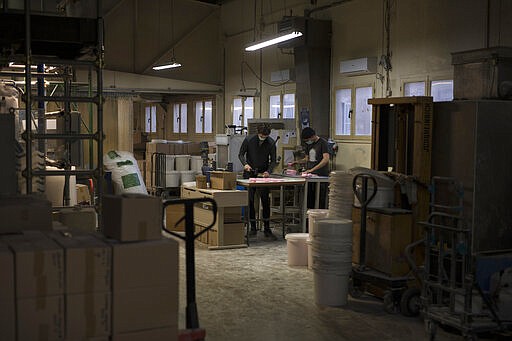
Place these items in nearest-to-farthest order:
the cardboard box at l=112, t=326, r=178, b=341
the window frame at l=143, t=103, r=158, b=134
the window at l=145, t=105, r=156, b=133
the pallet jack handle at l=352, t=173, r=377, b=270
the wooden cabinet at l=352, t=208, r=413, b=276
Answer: the cardboard box at l=112, t=326, r=178, b=341 < the wooden cabinet at l=352, t=208, r=413, b=276 < the pallet jack handle at l=352, t=173, r=377, b=270 < the window frame at l=143, t=103, r=158, b=134 < the window at l=145, t=105, r=156, b=133

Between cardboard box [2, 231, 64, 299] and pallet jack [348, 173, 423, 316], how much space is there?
3.32 m

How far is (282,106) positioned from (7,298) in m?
10.4

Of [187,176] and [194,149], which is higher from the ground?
[194,149]

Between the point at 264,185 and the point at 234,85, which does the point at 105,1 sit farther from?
the point at 264,185

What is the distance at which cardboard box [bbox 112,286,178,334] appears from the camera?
10.0ft

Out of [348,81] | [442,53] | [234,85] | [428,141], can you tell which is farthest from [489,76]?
[234,85]

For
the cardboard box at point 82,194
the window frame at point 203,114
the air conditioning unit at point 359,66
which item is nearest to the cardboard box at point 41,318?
the cardboard box at point 82,194

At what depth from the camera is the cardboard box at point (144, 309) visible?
120 inches

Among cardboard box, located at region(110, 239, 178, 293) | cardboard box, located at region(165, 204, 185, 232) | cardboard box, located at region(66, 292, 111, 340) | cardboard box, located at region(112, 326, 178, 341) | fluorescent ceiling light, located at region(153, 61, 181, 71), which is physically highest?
fluorescent ceiling light, located at region(153, 61, 181, 71)

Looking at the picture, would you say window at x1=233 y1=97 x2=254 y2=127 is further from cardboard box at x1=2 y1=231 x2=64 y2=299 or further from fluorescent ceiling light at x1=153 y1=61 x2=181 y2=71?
cardboard box at x1=2 y1=231 x2=64 y2=299

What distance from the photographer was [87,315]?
9.84 ft

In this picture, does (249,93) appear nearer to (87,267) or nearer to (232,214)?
(232,214)

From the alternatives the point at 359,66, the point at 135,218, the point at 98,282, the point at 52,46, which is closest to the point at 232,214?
the point at 359,66

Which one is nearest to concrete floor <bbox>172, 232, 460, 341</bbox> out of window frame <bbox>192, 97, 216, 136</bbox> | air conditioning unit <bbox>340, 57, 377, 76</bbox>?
air conditioning unit <bbox>340, 57, 377, 76</bbox>
